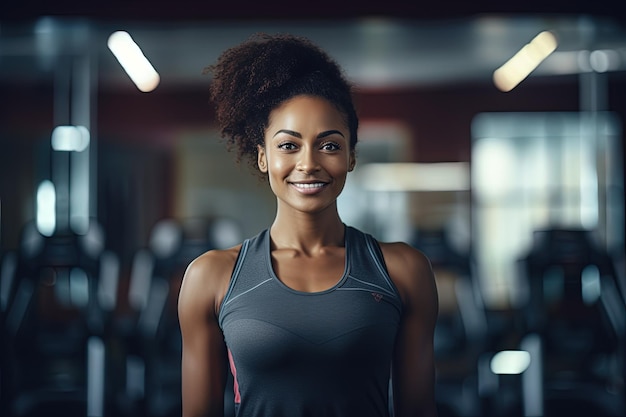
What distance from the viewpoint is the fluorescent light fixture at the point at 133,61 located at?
18.2ft

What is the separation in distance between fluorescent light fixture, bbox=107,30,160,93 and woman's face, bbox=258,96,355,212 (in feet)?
14.3

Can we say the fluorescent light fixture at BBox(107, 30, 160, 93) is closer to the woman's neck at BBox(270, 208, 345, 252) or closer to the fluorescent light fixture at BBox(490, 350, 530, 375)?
the fluorescent light fixture at BBox(490, 350, 530, 375)

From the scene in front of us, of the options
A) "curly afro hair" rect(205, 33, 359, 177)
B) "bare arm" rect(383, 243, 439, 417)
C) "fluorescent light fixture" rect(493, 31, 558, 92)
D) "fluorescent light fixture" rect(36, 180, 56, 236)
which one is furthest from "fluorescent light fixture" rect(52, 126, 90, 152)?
"bare arm" rect(383, 243, 439, 417)

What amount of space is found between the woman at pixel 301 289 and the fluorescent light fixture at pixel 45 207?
19.2 feet

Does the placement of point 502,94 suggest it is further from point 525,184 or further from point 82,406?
point 82,406

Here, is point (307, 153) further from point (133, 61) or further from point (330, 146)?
point (133, 61)

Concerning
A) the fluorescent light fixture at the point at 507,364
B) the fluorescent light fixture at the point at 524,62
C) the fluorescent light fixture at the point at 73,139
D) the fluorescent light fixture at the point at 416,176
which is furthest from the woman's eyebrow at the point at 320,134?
the fluorescent light fixture at the point at 416,176

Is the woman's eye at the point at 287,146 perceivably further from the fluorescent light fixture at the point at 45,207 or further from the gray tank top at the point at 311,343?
the fluorescent light fixture at the point at 45,207

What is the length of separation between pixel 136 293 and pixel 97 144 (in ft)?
11.1

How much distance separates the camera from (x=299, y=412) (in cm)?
112

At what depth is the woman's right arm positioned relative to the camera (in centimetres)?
119

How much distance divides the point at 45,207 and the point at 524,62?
15.0 feet

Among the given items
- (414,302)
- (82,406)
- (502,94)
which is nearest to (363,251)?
(414,302)

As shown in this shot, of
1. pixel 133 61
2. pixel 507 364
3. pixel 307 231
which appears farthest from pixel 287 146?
pixel 133 61
